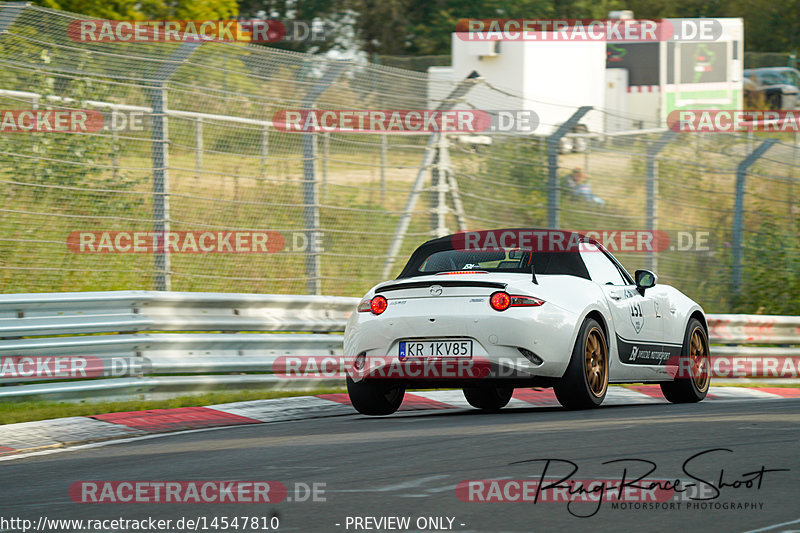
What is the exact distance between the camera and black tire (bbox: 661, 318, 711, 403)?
33.4ft

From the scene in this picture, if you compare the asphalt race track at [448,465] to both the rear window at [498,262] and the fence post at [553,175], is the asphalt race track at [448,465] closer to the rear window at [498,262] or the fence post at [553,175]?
the rear window at [498,262]

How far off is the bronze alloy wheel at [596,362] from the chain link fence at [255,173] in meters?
3.89

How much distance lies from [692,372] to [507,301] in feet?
9.04

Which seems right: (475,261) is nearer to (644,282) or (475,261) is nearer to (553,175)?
(644,282)

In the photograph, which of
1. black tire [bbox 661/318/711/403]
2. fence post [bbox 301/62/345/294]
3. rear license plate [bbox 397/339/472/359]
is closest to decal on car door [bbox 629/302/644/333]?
black tire [bbox 661/318/711/403]

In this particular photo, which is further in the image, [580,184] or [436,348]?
[580,184]

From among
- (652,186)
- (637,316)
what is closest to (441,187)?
(652,186)

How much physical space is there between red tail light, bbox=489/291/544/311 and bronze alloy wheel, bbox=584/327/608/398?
2.03 ft

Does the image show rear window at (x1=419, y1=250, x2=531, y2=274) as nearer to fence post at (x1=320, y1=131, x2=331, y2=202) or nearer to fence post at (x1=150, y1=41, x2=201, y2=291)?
fence post at (x1=150, y1=41, x2=201, y2=291)

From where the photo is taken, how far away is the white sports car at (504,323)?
26.8ft

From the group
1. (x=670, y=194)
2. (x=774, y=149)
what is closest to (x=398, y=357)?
(x=670, y=194)

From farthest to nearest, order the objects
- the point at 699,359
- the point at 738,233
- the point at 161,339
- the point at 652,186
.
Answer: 1. the point at 738,233
2. the point at 652,186
3. the point at 699,359
4. the point at 161,339

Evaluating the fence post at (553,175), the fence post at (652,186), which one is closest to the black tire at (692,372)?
the fence post at (553,175)

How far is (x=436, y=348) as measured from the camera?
8211 mm
